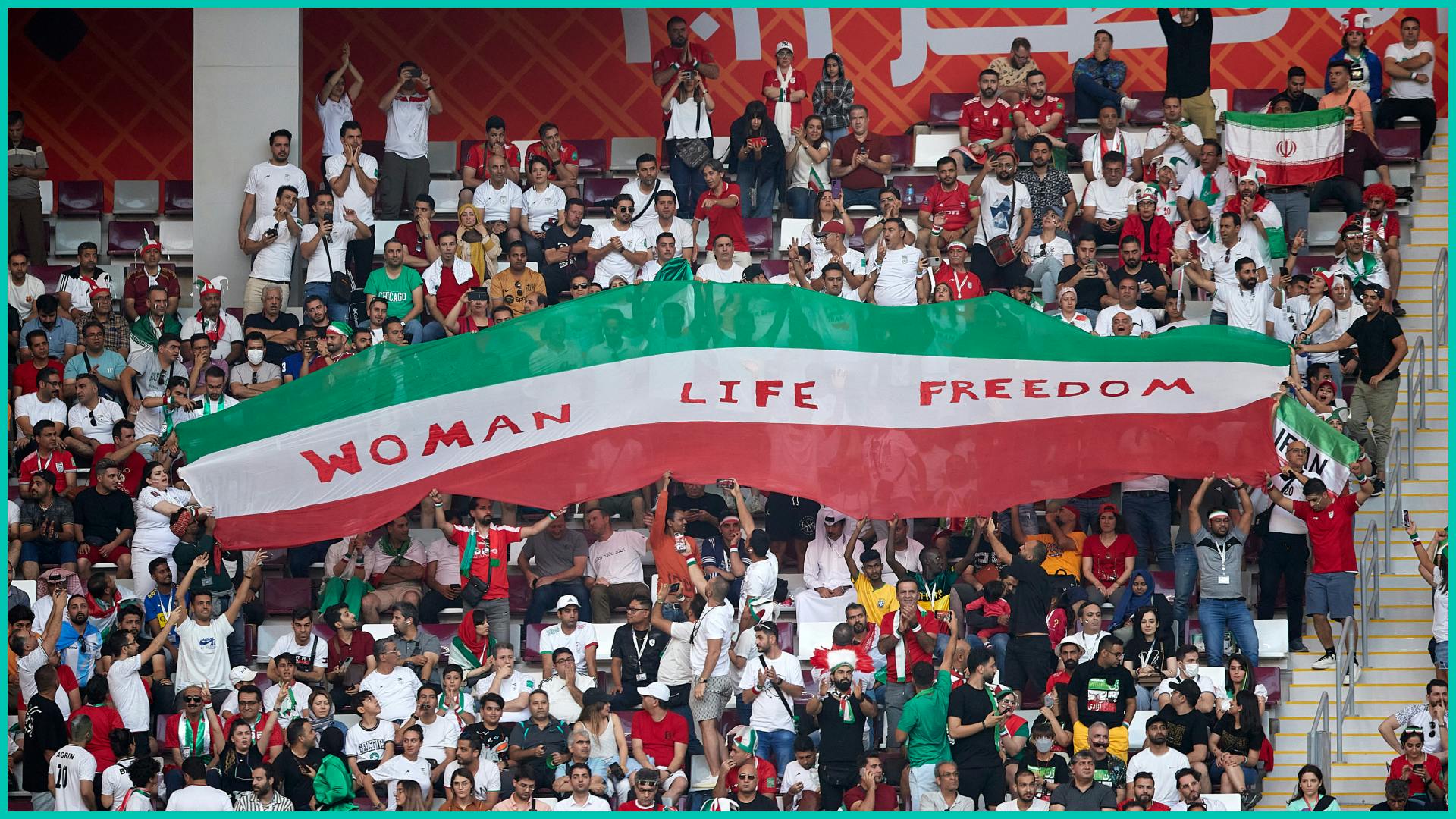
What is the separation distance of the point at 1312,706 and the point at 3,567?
10434 millimetres

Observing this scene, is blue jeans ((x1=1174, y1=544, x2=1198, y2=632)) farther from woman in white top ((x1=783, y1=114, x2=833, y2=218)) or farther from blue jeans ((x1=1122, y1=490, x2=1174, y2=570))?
woman in white top ((x1=783, y1=114, x2=833, y2=218))

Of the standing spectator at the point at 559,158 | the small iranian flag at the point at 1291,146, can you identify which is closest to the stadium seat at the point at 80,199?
the standing spectator at the point at 559,158

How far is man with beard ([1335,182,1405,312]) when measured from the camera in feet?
63.5

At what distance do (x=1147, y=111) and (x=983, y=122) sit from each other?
6.71ft

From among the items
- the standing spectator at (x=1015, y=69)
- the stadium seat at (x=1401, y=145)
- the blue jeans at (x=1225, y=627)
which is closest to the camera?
the blue jeans at (x=1225, y=627)

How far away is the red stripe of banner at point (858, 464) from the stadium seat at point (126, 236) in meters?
7.15

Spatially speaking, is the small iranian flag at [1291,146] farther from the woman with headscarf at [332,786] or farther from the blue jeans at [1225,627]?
the woman with headscarf at [332,786]

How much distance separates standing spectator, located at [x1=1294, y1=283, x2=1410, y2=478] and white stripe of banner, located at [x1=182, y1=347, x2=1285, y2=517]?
2.24 m

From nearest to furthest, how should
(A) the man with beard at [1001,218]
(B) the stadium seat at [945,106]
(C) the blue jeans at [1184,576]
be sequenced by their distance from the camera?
(C) the blue jeans at [1184,576] → (A) the man with beard at [1001,218] → (B) the stadium seat at [945,106]

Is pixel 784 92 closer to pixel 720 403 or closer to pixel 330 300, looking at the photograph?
pixel 330 300

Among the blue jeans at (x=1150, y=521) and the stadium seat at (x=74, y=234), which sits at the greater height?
the stadium seat at (x=74, y=234)

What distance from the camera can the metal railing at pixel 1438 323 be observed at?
19203mm

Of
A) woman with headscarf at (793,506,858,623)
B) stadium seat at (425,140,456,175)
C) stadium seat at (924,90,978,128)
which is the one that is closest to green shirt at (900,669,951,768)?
woman with headscarf at (793,506,858,623)

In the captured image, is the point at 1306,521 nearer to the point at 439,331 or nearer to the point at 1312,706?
the point at 1312,706
